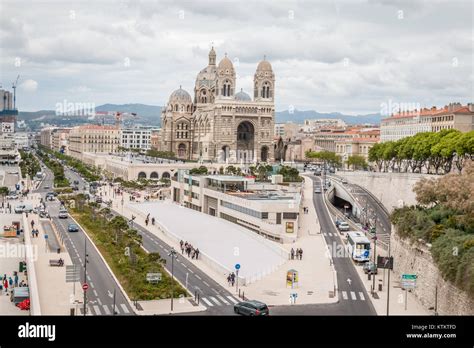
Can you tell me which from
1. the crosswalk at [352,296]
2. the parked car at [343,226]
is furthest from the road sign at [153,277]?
the parked car at [343,226]

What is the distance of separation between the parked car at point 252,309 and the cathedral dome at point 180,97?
111012 millimetres

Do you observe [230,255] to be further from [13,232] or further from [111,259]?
[13,232]

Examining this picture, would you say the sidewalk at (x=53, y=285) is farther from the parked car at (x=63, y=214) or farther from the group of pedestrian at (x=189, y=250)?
the parked car at (x=63, y=214)

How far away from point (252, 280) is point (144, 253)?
31.2 feet

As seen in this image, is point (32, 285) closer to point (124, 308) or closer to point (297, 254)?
point (124, 308)

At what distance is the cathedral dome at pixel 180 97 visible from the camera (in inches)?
5428

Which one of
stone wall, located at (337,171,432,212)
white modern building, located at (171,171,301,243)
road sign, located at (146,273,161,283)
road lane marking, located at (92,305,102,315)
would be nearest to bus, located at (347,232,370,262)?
white modern building, located at (171,171,301,243)

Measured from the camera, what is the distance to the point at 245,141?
407ft

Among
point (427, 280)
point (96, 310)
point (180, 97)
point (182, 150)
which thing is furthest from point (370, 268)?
point (180, 97)

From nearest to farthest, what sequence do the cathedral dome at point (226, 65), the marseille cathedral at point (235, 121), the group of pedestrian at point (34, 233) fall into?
the group of pedestrian at point (34, 233)
the marseille cathedral at point (235, 121)
the cathedral dome at point (226, 65)

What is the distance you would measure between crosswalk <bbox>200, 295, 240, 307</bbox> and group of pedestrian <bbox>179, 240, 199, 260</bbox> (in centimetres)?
1025

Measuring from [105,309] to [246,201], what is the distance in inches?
1055

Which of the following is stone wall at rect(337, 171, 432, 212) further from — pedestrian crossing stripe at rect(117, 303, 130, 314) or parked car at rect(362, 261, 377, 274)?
pedestrian crossing stripe at rect(117, 303, 130, 314)

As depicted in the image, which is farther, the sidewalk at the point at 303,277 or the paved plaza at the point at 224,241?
the paved plaza at the point at 224,241
